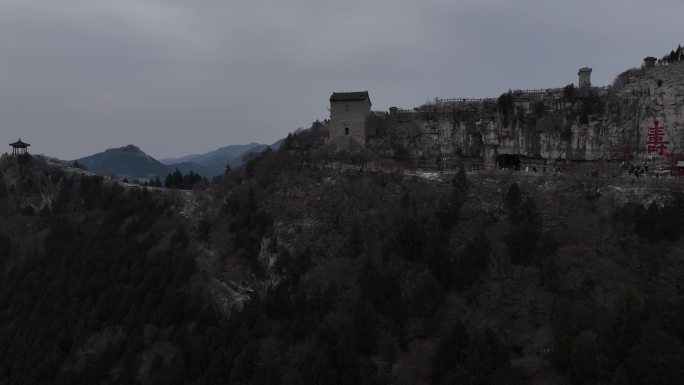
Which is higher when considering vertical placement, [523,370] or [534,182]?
[534,182]

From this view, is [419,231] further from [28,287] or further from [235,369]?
[28,287]

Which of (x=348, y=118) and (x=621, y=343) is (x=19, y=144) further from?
(x=621, y=343)

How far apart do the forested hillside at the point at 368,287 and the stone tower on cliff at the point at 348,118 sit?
2.03m

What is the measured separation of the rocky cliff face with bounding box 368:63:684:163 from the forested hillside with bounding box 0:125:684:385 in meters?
6.02

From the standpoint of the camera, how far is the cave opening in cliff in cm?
3991

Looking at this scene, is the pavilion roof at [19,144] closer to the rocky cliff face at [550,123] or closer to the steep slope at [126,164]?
the rocky cliff face at [550,123]

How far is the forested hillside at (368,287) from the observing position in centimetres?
2270

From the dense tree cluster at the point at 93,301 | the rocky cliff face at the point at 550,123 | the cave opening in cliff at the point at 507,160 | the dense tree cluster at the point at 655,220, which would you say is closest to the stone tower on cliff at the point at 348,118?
the rocky cliff face at the point at 550,123

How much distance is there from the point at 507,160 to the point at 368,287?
61.0ft

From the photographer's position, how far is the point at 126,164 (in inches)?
6462

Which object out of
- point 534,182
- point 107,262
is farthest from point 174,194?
point 534,182

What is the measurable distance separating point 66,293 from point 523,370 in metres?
33.8

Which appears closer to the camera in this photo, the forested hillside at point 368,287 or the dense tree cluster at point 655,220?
the forested hillside at point 368,287

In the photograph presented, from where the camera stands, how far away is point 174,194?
168 ft
